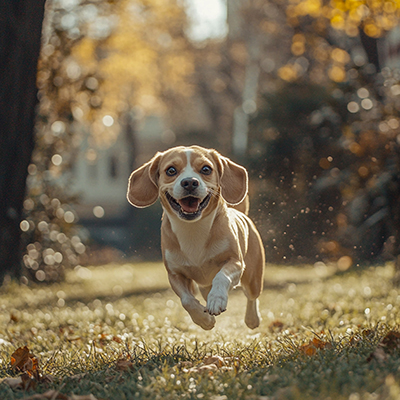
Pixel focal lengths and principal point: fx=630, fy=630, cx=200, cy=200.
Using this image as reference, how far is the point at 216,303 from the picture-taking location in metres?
3.97

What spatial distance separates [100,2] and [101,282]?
6.87m

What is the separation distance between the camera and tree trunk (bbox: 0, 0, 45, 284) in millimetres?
8523

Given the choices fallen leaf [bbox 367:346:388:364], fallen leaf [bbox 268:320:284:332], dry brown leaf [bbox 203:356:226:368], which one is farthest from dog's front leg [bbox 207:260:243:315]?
fallen leaf [bbox 268:320:284:332]

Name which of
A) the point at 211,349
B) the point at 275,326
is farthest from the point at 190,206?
the point at 275,326

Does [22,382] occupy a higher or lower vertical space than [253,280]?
higher

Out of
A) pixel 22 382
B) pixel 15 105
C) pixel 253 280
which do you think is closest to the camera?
pixel 22 382

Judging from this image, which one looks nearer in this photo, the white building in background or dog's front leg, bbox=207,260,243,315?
dog's front leg, bbox=207,260,243,315

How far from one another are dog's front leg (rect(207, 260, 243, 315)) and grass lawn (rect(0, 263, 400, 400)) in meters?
0.28

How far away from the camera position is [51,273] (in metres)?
11.0

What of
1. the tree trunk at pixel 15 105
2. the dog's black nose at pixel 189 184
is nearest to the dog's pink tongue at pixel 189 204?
the dog's black nose at pixel 189 184

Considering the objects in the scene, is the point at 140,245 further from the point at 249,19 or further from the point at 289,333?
the point at 289,333

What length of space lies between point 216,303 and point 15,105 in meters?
5.90

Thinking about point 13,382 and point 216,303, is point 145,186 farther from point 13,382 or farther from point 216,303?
point 13,382

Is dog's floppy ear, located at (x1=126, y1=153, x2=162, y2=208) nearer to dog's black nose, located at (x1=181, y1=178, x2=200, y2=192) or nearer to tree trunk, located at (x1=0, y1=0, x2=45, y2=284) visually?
dog's black nose, located at (x1=181, y1=178, x2=200, y2=192)
